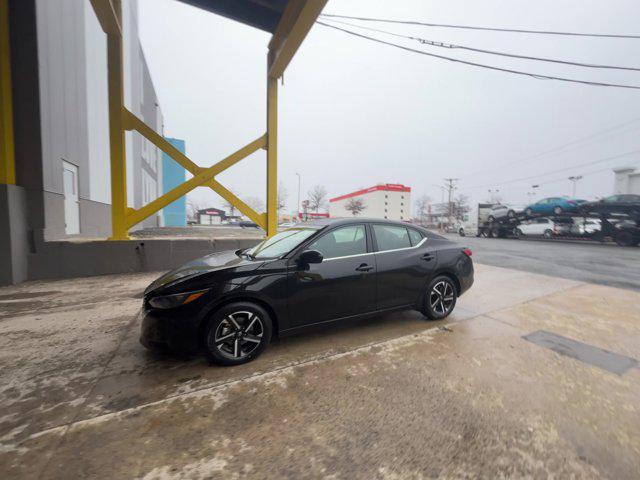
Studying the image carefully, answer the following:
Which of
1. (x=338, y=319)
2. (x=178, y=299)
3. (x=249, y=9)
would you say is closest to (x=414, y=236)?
(x=338, y=319)

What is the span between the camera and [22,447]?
1868mm

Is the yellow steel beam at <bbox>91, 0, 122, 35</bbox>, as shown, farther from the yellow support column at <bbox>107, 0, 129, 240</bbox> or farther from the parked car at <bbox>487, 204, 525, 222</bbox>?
the parked car at <bbox>487, 204, 525, 222</bbox>

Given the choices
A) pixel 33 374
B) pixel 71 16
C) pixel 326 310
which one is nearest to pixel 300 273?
pixel 326 310

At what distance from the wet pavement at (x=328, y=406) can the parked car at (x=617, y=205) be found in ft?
56.6

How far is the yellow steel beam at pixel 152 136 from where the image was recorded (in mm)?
7191

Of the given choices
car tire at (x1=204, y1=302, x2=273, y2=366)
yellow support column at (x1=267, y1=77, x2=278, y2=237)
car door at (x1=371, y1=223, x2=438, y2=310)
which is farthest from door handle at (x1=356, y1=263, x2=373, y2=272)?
yellow support column at (x1=267, y1=77, x2=278, y2=237)

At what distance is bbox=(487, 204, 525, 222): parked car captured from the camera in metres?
22.2

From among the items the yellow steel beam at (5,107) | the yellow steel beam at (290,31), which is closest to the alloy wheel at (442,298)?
the yellow steel beam at (290,31)

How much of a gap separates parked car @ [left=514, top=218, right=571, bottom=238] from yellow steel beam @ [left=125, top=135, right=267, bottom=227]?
20.3m

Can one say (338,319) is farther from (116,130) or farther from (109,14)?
(109,14)

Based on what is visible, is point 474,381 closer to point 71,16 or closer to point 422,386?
point 422,386

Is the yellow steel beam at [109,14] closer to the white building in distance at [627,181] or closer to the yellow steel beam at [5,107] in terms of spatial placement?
the yellow steel beam at [5,107]

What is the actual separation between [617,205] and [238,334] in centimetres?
2170

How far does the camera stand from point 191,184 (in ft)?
26.8
